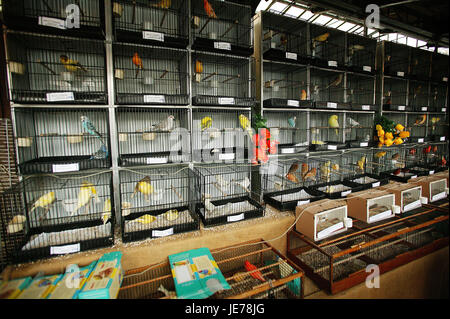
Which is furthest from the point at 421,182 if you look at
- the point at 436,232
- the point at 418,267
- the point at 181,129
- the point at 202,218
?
the point at 181,129

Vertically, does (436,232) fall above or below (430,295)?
above

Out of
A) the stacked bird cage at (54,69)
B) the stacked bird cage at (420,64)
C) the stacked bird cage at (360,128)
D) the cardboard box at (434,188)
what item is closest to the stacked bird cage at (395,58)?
the stacked bird cage at (420,64)

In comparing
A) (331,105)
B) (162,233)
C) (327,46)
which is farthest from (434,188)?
(162,233)

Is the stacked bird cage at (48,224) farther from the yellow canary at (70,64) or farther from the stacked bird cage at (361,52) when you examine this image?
the stacked bird cage at (361,52)

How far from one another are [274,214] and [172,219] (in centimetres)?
86

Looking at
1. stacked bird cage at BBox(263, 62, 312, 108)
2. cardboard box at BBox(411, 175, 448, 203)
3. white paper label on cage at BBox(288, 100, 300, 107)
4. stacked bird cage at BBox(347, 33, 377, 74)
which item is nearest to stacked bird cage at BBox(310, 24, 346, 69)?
stacked bird cage at BBox(347, 33, 377, 74)

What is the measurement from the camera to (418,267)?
1.52m

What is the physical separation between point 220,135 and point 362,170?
1.97 metres

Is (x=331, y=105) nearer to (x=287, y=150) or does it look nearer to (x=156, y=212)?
(x=287, y=150)

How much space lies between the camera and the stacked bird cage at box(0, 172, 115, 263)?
1.18m

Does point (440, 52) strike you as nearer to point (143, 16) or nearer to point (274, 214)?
point (274, 214)

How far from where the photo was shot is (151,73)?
1.84m

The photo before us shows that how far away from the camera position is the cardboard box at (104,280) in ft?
2.77

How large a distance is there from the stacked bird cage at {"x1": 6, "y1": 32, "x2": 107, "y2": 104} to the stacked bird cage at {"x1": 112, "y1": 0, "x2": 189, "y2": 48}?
0.25m
